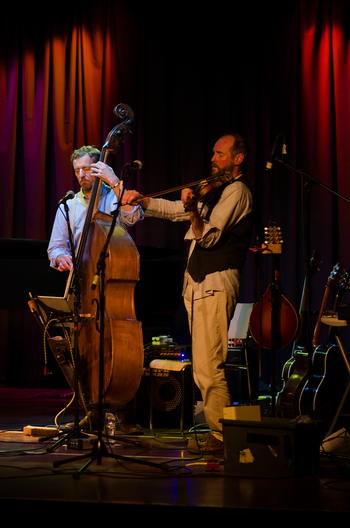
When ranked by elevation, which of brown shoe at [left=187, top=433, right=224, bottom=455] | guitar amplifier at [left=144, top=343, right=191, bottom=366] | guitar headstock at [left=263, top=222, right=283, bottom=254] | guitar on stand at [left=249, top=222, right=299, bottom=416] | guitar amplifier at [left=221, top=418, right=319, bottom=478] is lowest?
brown shoe at [left=187, top=433, right=224, bottom=455]

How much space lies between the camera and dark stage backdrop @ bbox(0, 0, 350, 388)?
530 cm

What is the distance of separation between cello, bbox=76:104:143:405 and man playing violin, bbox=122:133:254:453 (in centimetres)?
32

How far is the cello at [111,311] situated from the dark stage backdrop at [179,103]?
2387 mm

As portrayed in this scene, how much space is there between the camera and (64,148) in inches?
237

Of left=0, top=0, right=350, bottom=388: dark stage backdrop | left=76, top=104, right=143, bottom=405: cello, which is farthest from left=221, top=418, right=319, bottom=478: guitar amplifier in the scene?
left=0, top=0, right=350, bottom=388: dark stage backdrop

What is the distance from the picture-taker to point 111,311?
3082 millimetres

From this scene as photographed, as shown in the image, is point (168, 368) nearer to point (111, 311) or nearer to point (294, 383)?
point (111, 311)

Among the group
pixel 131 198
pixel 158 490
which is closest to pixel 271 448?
pixel 158 490

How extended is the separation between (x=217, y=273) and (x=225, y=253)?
12 centimetres

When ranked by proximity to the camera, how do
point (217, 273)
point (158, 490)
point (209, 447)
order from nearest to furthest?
1. point (158, 490)
2. point (209, 447)
3. point (217, 273)

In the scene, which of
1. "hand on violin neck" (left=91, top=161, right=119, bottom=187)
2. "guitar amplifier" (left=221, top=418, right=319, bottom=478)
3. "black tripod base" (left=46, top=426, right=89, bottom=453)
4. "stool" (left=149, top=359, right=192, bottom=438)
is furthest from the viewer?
"stool" (left=149, top=359, right=192, bottom=438)

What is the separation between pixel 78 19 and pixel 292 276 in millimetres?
3676

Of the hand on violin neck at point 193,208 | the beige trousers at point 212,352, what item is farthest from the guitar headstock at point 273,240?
the hand on violin neck at point 193,208

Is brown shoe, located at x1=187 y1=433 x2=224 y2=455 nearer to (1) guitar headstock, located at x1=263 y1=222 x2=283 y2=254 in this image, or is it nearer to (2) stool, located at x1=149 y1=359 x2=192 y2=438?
(2) stool, located at x1=149 y1=359 x2=192 y2=438
